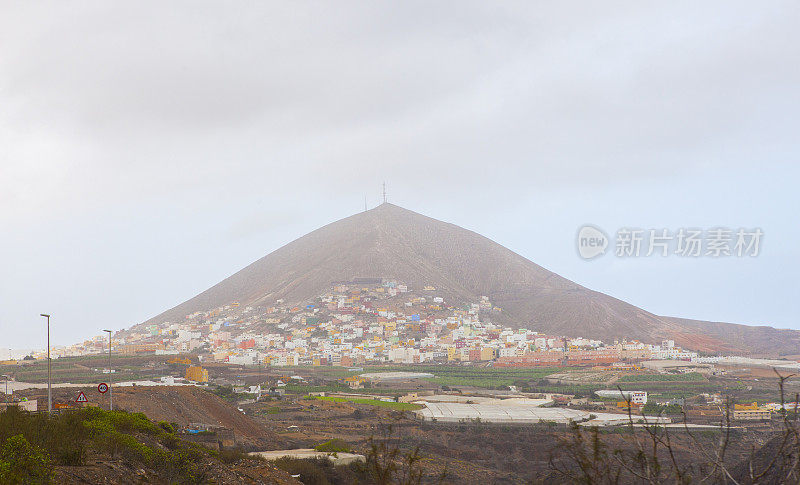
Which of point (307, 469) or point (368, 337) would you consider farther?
point (368, 337)

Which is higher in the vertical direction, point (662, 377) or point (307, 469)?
point (307, 469)

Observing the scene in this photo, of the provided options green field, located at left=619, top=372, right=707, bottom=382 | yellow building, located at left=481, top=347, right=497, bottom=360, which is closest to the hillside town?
yellow building, located at left=481, top=347, right=497, bottom=360

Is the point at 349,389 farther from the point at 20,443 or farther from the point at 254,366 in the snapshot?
the point at 20,443

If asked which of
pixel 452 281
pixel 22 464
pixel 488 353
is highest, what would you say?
pixel 452 281

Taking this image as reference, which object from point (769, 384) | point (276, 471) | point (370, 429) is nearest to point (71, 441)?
point (276, 471)

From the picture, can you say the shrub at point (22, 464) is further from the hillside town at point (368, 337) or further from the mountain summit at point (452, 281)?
the mountain summit at point (452, 281)

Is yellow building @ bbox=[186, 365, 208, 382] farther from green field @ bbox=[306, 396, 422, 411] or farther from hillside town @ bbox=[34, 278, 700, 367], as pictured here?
hillside town @ bbox=[34, 278, 700, 367]

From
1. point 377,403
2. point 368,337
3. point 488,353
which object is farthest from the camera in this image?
point 368,337

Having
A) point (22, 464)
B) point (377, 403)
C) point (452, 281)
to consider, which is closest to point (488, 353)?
point (452, 281)

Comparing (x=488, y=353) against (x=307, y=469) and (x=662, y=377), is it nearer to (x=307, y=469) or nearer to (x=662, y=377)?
(x=662, y=377)
